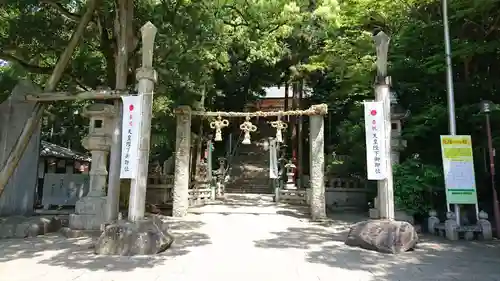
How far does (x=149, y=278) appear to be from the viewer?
521 cm

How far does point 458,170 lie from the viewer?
29.6 feet

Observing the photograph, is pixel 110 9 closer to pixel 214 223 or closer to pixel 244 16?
pixel 244 16

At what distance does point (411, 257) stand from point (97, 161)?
7.98 metres

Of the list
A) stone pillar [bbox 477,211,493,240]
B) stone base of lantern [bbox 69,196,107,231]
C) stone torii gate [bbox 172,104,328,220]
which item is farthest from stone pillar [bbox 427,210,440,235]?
stone base of lantern [bbox 69,196,107,231]

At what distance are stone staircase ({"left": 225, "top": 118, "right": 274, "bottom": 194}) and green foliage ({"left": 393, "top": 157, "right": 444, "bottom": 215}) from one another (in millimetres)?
12440

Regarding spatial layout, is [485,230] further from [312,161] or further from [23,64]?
[23,64]

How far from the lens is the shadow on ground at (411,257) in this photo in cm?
561

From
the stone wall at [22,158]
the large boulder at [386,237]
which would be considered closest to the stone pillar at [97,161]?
the stone wall at [22,158]

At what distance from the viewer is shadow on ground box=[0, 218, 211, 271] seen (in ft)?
19.6

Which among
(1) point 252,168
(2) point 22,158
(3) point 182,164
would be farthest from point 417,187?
(1) point 252,168

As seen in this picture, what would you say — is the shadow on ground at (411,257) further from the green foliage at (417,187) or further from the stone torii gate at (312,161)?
the stone torii gate at (312,161)

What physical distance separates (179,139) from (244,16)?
487 cm

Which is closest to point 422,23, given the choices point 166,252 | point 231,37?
point 231,37

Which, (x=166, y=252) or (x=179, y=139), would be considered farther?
(x=179, y=139)
